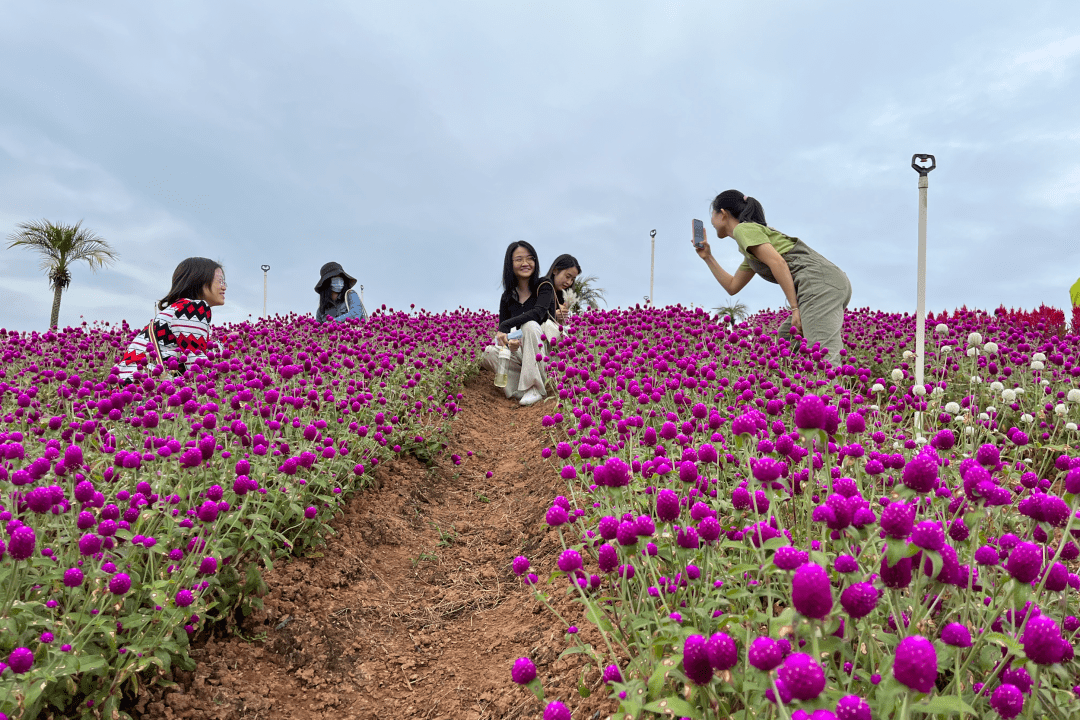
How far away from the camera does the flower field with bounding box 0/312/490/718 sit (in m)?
2.79

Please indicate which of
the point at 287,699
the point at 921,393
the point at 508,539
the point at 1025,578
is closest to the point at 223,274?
the point at 508,539

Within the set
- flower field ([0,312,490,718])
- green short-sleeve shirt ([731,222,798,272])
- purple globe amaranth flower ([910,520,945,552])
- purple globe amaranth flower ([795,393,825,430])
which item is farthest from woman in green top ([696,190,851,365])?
purple globe amaranth flower ([910,520,945,552])

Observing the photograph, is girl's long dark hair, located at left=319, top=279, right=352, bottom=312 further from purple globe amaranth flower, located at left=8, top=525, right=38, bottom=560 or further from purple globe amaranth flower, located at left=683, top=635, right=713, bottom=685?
purple globe amaranth flower, located at left=683, top=635, right=713, bottom=685

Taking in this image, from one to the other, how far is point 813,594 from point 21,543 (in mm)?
2909

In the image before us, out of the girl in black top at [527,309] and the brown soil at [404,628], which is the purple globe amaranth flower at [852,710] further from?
the girl in black top at [527,309]

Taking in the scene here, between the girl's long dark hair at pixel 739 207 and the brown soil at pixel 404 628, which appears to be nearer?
the brown soil at pixel 404 628

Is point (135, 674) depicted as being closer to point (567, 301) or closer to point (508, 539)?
point (508, 539)

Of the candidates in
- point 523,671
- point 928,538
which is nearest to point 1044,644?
point 928,538

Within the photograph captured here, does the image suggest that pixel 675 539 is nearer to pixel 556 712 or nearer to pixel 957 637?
pixel 556 712

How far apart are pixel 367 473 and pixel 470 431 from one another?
8.99 ft

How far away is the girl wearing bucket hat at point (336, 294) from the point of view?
12.2 meters

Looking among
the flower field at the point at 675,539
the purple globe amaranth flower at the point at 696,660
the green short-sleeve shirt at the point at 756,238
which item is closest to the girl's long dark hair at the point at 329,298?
the flower field at the point at 675,539

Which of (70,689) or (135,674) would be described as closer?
(70,689)

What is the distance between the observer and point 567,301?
430 inches
